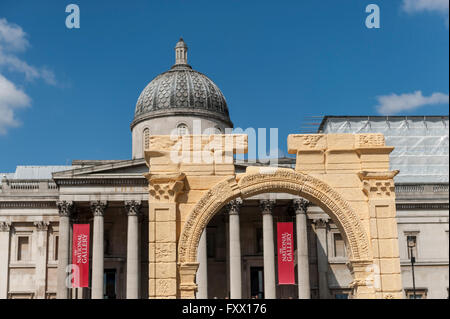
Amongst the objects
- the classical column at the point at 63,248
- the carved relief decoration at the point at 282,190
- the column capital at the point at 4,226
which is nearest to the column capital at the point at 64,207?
the classical column at the point at 63,248

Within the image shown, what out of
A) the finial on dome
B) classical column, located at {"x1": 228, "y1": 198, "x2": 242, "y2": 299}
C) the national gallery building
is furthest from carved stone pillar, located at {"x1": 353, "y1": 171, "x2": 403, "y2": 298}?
the finial on dome

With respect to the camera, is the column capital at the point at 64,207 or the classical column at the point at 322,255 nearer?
the column capital at the point at 64,207

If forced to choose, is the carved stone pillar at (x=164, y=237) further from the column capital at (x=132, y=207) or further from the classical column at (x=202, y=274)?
the column capital at (x=132, y=207)

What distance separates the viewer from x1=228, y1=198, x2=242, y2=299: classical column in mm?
49281

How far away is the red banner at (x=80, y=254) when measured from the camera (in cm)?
4534

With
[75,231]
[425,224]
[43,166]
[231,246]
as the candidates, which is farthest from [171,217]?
[43,166]

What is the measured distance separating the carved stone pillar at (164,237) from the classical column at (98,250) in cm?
3104

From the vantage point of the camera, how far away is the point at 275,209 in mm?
57125

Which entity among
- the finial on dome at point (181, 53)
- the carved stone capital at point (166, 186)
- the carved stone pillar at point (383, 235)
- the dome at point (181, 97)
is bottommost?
the carved stone pillar at point (383, 235)

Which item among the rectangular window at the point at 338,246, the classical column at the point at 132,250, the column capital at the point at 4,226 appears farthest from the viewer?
the rectangular window at the point at 338,246

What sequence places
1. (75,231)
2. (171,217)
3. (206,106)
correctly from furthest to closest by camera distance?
(206,106) < (75,231) < (171,217)

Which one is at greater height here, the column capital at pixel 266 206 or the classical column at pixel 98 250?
the column capital at pixel 266 206

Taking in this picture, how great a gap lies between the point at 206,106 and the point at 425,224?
21.7 m

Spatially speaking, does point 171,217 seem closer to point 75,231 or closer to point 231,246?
point 75,231
